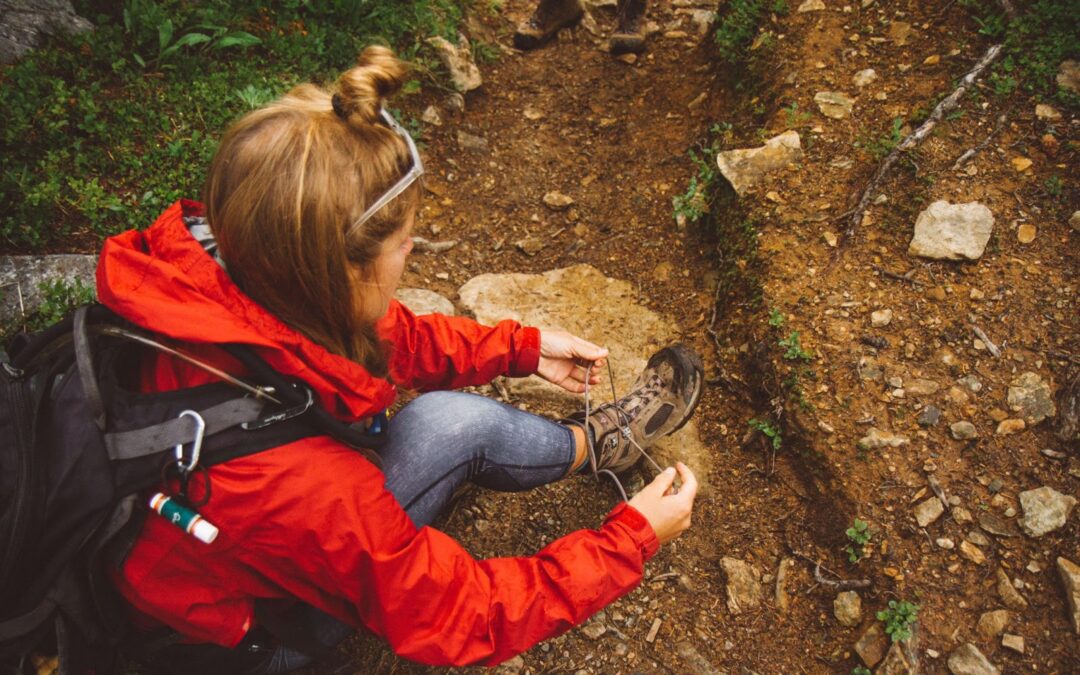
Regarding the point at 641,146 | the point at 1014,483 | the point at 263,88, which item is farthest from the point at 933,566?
the point at 263,88

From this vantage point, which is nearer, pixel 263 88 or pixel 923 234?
pixel 923 234

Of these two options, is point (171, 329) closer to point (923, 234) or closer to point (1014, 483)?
point (1014, 483)

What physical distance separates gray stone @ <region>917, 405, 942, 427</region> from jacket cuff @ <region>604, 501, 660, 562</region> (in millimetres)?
1518

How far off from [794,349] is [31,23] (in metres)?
4.82

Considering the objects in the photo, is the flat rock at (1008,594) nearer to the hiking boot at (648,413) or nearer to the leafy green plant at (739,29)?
the hiking boot at (648,413)

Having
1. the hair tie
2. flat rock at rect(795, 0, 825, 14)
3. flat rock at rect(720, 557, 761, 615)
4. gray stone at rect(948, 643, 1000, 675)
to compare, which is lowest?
flat rock at rect(720, 557, 761, 615)

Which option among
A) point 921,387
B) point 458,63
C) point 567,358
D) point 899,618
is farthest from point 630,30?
point 899,618

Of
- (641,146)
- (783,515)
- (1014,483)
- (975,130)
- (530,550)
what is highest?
(975,130)

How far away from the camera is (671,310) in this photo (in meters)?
4.05

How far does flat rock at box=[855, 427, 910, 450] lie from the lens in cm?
296

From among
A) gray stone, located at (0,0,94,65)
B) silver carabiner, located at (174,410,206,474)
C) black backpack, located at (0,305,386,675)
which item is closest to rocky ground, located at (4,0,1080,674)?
black backpack, located at (0,305,386,675)

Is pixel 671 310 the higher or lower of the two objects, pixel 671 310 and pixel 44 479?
the lower

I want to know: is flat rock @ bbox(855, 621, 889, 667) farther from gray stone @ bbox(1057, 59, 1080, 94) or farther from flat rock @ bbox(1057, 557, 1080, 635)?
gray stone @ bbox(1057, 59, 1080, 94)

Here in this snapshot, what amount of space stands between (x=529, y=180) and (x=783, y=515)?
10.1 feet
